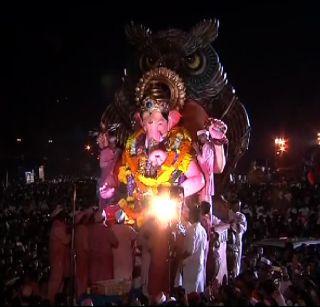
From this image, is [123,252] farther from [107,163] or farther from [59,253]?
[107,163]

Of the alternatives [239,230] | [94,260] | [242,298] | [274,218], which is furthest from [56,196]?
[242,298]

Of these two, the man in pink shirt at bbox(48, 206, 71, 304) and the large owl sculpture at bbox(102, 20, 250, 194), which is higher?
the large owl sculpture at bbox(102, 20, 250, 194)

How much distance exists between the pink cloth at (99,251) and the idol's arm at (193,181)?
2541 mm

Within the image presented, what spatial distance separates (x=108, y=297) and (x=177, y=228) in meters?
1.50

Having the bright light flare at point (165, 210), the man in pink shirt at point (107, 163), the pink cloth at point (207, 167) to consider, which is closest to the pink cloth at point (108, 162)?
the man in pink shirt at point (107, 163)

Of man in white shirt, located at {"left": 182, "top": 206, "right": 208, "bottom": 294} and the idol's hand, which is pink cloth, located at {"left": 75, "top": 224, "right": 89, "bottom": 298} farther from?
the idol's hand

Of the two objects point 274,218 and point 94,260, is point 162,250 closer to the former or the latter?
point 94,260

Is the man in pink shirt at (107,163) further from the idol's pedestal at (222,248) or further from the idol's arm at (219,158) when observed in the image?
the idol's pedestal at (222,248)

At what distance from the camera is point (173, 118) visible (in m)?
12.8

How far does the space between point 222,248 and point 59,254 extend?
3523 mm

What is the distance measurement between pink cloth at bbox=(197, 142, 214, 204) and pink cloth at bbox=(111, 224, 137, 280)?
229 cm

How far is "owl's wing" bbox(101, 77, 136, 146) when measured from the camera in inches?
542

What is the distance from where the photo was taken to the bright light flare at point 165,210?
9.80 m

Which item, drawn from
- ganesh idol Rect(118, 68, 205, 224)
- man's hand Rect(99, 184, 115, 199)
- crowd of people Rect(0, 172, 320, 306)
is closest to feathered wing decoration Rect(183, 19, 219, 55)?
ganesh idol Rect(118, 68, 205, 224)
